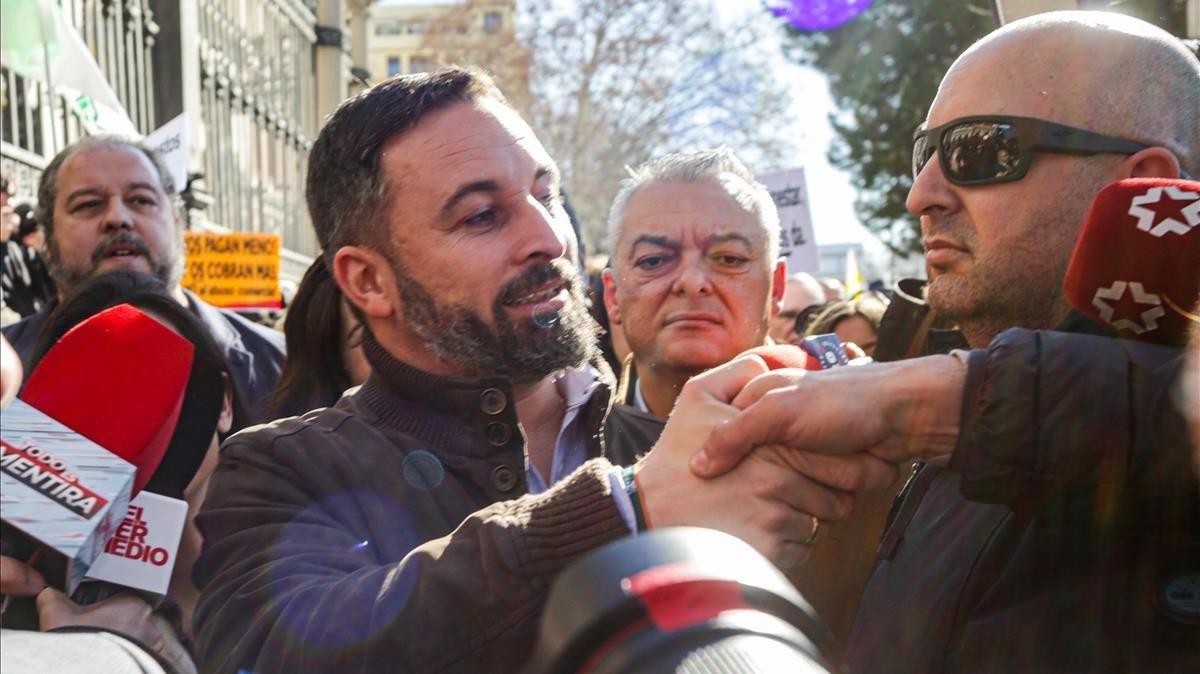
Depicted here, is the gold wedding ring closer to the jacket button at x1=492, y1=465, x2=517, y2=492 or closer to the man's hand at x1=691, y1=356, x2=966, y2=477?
the man's hand at x1=691, y1=356, x2=966, y2=477

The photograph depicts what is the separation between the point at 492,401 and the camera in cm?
195

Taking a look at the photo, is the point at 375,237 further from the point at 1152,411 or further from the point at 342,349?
the point at 342,349

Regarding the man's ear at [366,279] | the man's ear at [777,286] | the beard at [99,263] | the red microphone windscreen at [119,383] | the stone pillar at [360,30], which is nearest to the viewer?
the red microphone windscreen at [119,383]

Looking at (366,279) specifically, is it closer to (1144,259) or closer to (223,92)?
(1144,259)

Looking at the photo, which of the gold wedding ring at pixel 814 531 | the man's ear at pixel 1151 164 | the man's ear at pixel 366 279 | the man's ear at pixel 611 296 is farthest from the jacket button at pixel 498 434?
the man's ear at pixel 611 296

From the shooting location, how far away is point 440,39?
1158 inches

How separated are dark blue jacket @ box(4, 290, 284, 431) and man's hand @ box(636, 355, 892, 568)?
285 centimetres

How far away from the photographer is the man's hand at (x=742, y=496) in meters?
1.44

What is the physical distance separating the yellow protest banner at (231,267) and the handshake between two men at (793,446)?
834 cm

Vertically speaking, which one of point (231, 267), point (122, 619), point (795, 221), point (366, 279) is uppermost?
point (366, 279)

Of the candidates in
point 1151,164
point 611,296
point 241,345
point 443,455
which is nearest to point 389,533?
point 443,455

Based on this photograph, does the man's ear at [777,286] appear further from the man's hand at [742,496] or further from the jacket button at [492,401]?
the man's hand at [742,496]

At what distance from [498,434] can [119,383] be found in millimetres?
577

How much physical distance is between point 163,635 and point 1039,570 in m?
1.53
